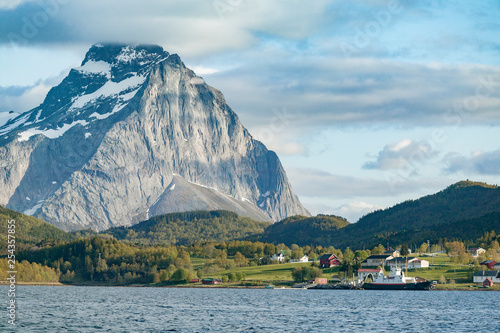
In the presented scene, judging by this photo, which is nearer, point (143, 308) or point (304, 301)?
point (143, 308)

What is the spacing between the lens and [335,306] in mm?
158750

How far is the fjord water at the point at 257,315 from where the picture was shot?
112m

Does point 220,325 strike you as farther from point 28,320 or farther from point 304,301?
point 304,301

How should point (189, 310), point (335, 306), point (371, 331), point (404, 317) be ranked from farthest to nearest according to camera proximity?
point (335, 306) → point (189, 310) → point (404, 317) → point (371, 331)

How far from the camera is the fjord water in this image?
112250mm

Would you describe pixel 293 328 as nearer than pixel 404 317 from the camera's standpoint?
Yes

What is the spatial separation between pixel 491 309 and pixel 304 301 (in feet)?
144

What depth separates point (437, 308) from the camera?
15225 cm

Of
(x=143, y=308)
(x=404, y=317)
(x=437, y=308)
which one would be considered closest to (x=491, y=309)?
(x=437, y=308)

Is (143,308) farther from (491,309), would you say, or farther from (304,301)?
(491,309)

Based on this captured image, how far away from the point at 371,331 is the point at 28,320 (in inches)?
2123

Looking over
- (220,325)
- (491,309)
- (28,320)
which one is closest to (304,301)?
(491,309)

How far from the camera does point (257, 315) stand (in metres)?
133

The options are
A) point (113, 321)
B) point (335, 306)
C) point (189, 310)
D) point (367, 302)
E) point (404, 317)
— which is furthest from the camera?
point (367, 302)
